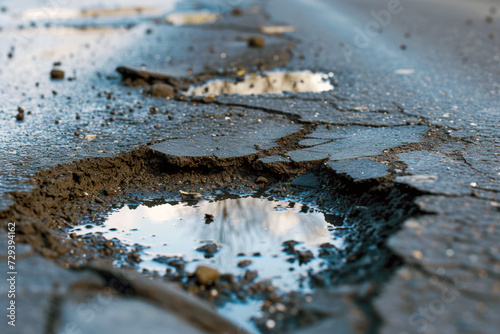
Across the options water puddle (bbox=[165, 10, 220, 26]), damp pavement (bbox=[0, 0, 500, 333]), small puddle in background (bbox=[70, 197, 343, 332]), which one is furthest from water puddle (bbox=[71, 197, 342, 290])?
water puddle (bbox=[165, 10, 220, 26])

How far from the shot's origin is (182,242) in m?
2.63

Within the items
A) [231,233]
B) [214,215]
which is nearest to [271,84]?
[214,215]

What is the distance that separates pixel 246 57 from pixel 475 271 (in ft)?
17.6

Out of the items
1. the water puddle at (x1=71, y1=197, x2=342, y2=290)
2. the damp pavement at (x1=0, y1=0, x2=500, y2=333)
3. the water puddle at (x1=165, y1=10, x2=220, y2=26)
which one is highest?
the water puddle at (x1=165, y1=10, x2=220, y2=26)

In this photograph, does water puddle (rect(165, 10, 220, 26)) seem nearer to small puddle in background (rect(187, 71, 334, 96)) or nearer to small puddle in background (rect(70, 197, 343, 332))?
small puddle in background (rect(187, 71, 334, 96))

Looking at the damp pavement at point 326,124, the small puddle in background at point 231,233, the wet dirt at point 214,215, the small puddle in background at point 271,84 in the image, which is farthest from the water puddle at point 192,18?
the small puddle in background at point 231,233

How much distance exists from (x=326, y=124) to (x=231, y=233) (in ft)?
5.37

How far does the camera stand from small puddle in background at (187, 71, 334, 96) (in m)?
5.16

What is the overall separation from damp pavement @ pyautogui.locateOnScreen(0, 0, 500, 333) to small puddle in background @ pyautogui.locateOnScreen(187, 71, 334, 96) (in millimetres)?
148

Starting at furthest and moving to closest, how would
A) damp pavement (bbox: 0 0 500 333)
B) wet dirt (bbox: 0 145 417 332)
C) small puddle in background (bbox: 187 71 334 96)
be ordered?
small puddle in background (bbox: 187 71 334 96) → wet dirt (bbox: 0 145 417 332) → damp pavement (bbox: 0 0 500 333)

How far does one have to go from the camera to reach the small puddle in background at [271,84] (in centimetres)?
516

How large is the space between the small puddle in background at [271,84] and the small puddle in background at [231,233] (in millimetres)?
2295

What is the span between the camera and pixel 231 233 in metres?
2.70

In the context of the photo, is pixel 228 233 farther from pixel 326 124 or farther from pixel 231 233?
pixel 326 124
